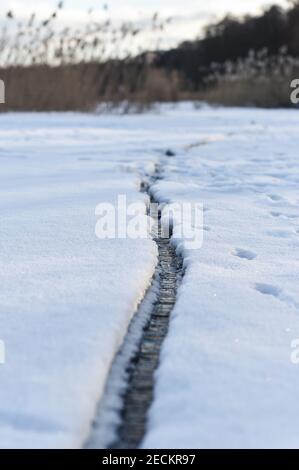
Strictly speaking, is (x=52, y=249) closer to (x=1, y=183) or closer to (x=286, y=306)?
(x=286, y=306)

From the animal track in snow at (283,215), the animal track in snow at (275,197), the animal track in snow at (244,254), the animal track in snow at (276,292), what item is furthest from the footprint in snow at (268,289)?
the animal track in snow at (275,197)

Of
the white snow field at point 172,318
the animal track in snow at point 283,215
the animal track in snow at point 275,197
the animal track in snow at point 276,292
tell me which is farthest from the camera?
the animal track in snow at point 275,197

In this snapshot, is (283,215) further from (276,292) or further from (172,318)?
(172,318)

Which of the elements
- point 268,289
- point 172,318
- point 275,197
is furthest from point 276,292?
point 275,197

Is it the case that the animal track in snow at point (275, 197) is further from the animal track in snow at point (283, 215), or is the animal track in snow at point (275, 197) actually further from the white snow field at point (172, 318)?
the animal track in snow at point (283, 215)

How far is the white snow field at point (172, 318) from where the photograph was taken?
0.86 metres

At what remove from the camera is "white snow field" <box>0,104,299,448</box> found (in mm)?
864

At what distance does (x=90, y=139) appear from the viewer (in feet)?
16.4

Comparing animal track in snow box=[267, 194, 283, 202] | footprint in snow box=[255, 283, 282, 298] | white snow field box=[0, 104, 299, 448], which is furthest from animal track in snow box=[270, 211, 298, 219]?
footprint in snow box=[255, 283, 282, 298]

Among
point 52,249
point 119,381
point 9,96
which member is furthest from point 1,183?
point 9,96

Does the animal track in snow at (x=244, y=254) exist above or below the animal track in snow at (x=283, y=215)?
below
